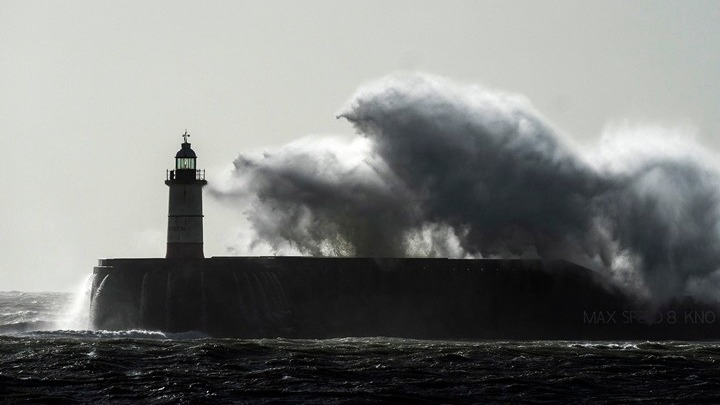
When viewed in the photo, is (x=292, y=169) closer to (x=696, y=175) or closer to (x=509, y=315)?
(x=509, y=315)

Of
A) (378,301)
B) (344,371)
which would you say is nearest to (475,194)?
(378,301)

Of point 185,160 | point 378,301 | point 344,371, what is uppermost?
point 185,160

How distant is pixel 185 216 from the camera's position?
135 ft

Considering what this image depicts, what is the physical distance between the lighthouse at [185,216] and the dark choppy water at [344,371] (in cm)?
599

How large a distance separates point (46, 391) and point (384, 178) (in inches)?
784

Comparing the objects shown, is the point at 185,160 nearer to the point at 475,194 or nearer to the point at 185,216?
the point at 185,216

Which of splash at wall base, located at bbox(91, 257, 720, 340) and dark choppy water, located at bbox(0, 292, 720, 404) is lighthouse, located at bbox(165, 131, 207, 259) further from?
dark choppy water, located at bbox(0, 292, 720, 404)

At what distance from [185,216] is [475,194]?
863 cm

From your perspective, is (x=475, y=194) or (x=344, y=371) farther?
(x=475, y=194)

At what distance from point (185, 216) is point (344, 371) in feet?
46.4

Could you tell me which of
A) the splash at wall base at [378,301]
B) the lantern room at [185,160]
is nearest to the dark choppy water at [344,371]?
the splash at wall base at [378,301]

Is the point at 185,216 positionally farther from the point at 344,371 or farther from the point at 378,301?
the point at 344,371

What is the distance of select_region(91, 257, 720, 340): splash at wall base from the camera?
39062 millimetres

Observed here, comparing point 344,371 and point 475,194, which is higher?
point 475,194
